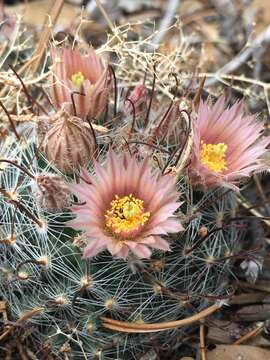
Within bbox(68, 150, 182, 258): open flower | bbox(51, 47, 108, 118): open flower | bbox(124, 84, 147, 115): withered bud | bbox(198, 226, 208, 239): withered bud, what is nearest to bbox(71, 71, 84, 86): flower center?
bbox(51, 47, 108, 118): open flower

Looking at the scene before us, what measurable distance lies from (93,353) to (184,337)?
0.26 m

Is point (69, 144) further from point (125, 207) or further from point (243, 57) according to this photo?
point (243, 57)

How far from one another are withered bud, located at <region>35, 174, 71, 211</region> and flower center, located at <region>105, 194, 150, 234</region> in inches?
4.1

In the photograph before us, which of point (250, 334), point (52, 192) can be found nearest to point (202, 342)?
point (250, 334)

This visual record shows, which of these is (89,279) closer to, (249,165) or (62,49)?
(249,165)

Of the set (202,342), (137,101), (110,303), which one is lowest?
(202,342)

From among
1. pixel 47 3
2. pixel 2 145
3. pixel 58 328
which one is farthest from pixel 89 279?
pixel 47 3

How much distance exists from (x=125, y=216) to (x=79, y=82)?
0.39 meters

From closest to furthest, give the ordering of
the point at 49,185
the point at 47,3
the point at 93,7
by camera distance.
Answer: the point at 49,185, the point at 93,7, the point at 47,3

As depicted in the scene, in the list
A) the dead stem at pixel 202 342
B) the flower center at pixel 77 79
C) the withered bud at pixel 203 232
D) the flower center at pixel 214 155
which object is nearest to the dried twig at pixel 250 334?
the dead stem at pixel 202 342

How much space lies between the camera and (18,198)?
1.40 m

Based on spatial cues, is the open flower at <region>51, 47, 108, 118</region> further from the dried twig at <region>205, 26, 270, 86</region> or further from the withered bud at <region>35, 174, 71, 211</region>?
the dried twig at <region>205, 26, 270, 86</region>

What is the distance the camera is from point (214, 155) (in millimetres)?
1445

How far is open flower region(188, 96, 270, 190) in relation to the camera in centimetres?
136
